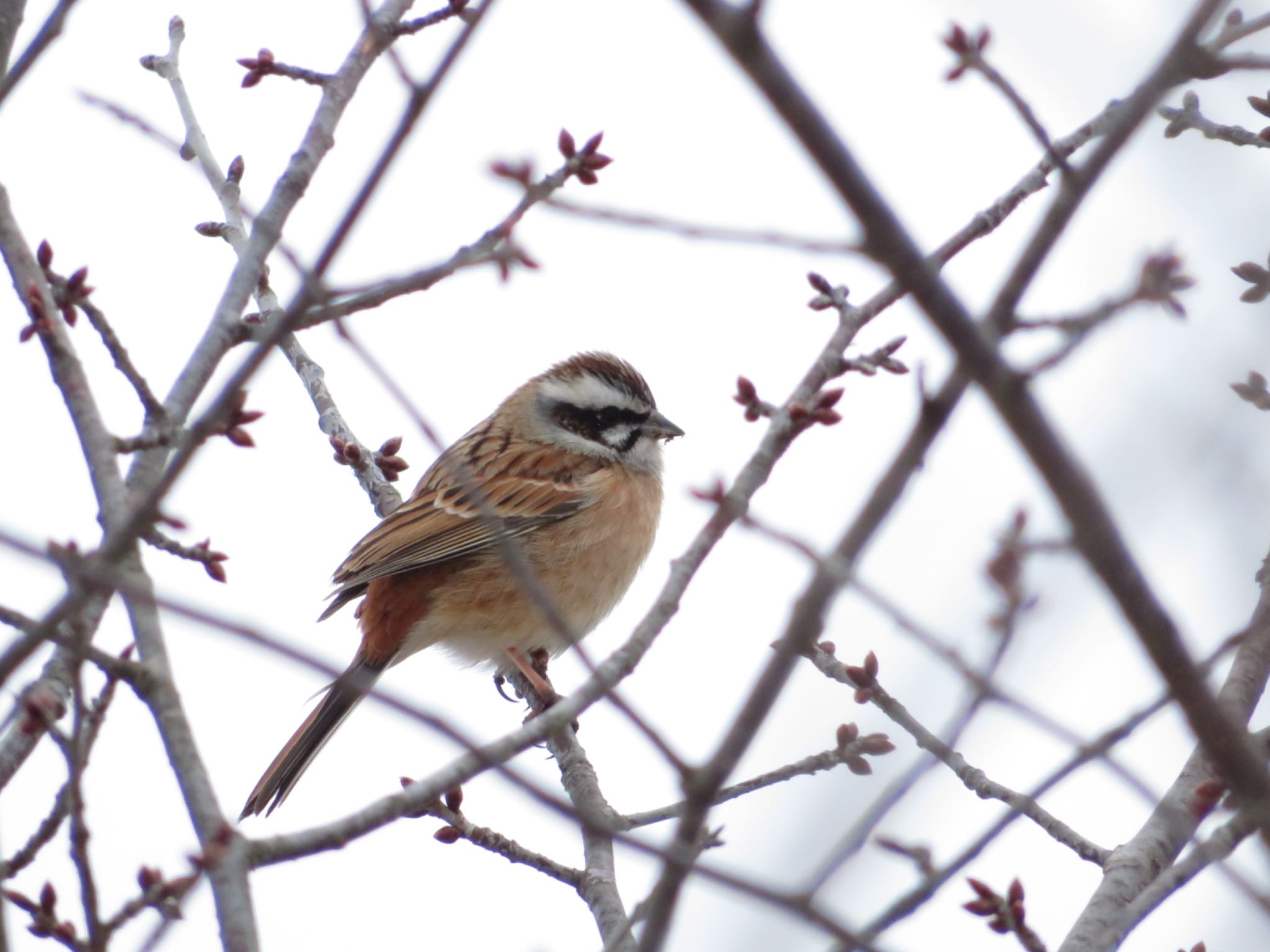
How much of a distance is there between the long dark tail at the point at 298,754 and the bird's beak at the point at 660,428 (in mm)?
2491

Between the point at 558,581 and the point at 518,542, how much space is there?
0.31 metres

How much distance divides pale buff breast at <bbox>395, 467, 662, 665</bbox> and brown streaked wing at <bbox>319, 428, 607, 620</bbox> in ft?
0.39

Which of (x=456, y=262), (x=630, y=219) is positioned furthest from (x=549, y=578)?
(x=630, y=219)

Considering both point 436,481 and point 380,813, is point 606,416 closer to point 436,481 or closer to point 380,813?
point 436,481

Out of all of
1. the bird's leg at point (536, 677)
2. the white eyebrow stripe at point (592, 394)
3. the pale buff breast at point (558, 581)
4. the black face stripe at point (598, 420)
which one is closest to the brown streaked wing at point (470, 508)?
the pale buff breast at point (558, 581)

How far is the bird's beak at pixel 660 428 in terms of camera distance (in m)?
8.10

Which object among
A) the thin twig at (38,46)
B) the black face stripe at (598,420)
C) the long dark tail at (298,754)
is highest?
the black face stripe at (598,420)

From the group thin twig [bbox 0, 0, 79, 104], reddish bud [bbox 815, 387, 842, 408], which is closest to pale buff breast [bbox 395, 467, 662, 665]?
reddish bud [bbox 815, 387, 842, 408]

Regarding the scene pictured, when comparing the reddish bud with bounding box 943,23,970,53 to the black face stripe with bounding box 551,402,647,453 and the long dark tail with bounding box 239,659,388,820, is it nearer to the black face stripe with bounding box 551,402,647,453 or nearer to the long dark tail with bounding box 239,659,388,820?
the long dark tail with bounding box 239,659,388,820

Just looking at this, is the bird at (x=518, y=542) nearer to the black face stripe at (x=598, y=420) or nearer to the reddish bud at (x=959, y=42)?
the black face stripe at (x=598, y=420)

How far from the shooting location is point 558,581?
7.54 metres

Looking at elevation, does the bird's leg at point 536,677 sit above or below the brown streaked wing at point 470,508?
below

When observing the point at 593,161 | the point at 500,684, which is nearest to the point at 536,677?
the point at 500,684

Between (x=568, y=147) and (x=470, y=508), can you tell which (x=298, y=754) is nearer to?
(x=470, y=508)
